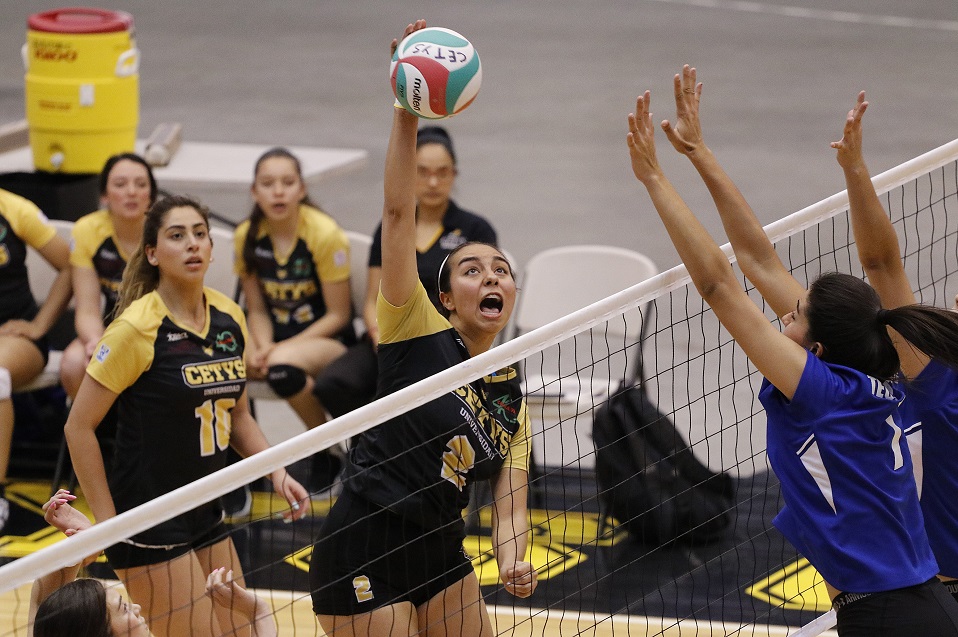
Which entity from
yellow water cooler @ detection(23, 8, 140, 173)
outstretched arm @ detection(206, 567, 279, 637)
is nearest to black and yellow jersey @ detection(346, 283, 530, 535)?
outstretched arm @ detection(206, 567, 279, 637)

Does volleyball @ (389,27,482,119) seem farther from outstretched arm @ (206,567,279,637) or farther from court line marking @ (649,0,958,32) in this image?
court line marking @ (649,0,958,32)

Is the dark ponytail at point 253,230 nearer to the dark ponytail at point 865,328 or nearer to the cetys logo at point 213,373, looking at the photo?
the cetys logo at point 213,373

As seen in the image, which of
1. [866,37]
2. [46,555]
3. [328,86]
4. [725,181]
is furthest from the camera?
[866,37]

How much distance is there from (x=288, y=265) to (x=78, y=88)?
6.09ft

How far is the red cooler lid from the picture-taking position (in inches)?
265

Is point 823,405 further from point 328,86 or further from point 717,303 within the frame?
point 328,86

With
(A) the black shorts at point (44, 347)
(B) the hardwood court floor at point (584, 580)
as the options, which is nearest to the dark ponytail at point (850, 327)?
(B) the hardwood court floor at point (584, 580)

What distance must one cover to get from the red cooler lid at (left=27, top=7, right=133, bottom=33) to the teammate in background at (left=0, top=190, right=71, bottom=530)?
1556mm

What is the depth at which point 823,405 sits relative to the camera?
2682mm

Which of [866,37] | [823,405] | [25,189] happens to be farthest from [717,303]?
[866,37]

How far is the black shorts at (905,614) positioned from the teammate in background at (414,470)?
0.76 metres

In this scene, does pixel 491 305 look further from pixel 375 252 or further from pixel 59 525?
pixel 375 252

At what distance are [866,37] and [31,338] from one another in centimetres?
1189

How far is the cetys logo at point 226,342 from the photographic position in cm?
393
